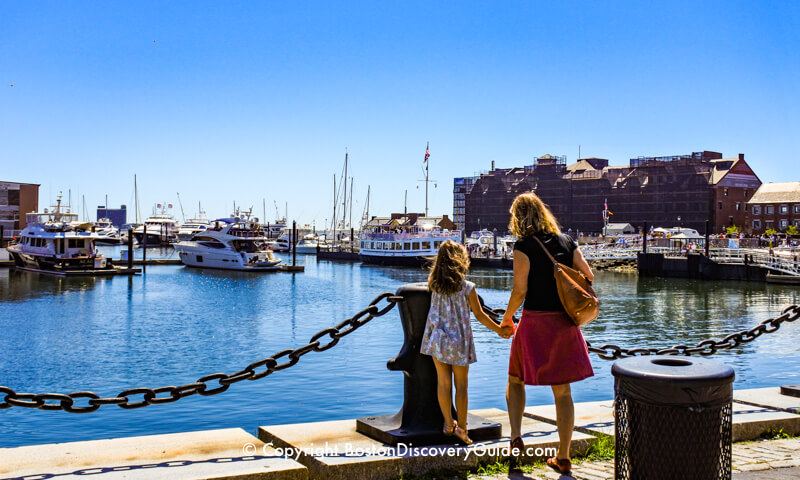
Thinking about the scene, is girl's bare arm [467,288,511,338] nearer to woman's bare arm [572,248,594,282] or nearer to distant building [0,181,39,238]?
woman's bare arm [572,248,594,282]

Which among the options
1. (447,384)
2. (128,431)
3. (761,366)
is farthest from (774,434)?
(761,366)

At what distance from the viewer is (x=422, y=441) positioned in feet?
17.0

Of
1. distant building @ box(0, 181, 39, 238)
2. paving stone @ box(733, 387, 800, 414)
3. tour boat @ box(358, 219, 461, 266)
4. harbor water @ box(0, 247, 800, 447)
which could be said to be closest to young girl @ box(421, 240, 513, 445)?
paving stone @ box(733, 387, 800, 414)

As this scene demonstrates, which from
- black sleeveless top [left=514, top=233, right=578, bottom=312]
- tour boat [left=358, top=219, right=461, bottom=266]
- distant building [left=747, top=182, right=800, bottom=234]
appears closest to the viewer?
black sleeveless top [left=514, top=233, right=578, bottom=312]

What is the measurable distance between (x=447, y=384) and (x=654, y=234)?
316ft

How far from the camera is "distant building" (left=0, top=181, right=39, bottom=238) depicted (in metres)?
103

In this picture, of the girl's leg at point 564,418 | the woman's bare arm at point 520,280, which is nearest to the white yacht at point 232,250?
the woman's bare arm at point 520,280

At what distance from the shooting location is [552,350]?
4.99m

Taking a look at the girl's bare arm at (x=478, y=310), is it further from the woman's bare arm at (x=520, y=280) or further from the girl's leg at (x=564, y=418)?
the girl's leg at (x=564, y=418)

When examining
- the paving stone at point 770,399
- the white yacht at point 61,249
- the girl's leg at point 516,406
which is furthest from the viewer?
the white yacht at point 61,249

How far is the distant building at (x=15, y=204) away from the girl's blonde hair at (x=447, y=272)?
109890mm

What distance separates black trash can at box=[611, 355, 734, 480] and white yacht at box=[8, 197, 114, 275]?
195ft

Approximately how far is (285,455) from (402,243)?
283 ft

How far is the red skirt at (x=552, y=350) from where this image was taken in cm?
498
